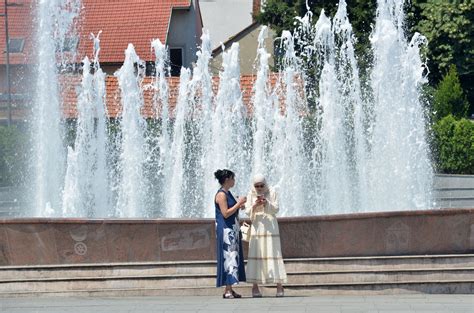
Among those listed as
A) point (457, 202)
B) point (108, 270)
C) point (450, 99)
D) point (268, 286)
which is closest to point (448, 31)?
point (450, 99)

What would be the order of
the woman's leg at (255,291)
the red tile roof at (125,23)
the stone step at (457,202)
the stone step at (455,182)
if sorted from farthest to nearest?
the red tile roof at (125,23), the stone step at (455,182), the stone step at (457,202), the woman's leg at (255,291)

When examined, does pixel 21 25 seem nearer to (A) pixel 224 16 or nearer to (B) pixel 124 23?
(B) pixel 124 23

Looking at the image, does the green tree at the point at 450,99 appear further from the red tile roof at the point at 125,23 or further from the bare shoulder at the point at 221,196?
the bare shoulder at the point at 221,196

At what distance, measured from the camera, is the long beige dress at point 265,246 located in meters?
→ 12.5

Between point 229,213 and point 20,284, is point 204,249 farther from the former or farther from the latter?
point 20,284

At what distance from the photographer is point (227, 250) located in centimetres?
1253

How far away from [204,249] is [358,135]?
33.9 ft

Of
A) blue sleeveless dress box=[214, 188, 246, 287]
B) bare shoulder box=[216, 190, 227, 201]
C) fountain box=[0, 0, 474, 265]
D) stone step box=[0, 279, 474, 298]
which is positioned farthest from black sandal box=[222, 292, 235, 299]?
fountain box=[0, 0, 474, 265]

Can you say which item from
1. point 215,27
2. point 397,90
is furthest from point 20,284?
point 215,27

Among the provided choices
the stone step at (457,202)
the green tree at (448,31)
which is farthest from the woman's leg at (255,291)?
the green tree at (448,31)

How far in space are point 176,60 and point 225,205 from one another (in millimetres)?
34180

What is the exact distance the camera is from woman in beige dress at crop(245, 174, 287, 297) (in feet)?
41.1

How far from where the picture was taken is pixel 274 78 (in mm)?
33344

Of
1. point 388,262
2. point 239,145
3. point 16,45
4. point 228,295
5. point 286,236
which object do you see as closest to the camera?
point 228,295
